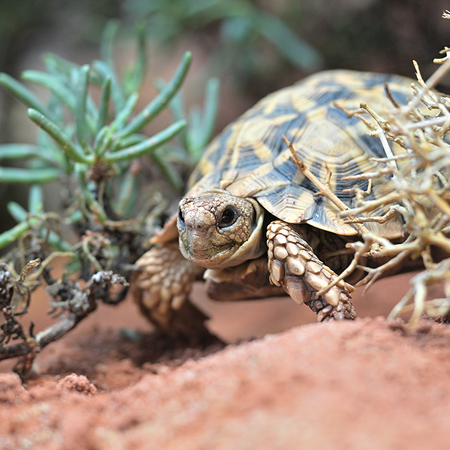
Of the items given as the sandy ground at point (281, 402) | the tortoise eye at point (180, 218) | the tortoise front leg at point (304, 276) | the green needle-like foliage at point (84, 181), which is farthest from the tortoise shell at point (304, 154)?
the sandy ground at point (281, 402)

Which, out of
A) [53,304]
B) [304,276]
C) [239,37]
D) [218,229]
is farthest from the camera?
Result: [239,37]

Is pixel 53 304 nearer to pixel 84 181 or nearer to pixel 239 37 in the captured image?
pixel 84 181

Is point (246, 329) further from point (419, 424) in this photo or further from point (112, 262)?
point (419, 424)

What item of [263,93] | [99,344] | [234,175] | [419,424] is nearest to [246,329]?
[99,344]

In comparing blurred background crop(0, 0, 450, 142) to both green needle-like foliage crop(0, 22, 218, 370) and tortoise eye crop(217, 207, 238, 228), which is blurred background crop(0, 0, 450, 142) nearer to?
green needle-like foliage crop(0, 22, 218, 370)

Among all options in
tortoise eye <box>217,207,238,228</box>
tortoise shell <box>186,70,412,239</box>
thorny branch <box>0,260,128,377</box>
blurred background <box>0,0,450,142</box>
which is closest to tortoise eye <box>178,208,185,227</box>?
tortoise eye <box>217,207,238,228</box>

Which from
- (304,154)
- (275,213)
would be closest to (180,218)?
(275,213)

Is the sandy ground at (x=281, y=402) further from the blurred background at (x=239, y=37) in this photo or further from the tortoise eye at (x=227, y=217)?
the blurred background at (x=239, y=37)
